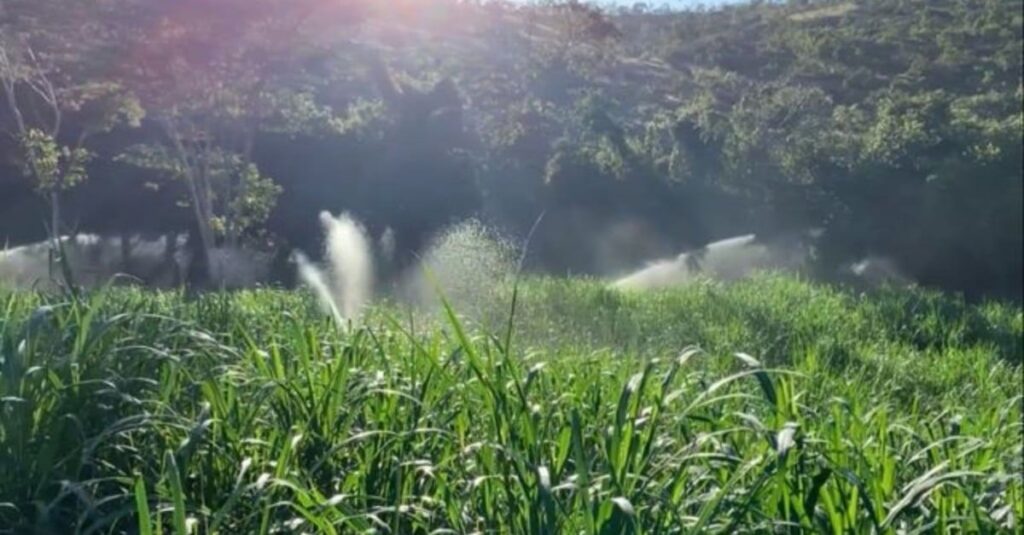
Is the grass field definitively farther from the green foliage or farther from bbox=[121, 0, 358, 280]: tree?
bbox=[121, 0, 358, 280]: tree

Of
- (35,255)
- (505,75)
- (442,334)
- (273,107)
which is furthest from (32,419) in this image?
(505,75)

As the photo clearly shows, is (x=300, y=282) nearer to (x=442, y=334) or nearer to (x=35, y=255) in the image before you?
(x=35, y=255)

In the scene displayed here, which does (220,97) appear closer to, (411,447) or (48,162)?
(48,162)

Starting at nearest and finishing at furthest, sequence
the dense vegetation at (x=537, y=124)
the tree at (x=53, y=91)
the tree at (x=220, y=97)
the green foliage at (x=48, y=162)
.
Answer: the tree at (x=53, y=91), the green foliage at (x=48, y=162), the dense vegetation at (x=537, y=124), the tree at (x=220, y=97)

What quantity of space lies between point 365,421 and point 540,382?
1.72 feet

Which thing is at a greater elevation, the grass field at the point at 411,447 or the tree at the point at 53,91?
the tree at the point at 53,91

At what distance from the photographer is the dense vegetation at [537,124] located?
200 inches

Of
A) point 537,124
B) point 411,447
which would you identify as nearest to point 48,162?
point 411,447

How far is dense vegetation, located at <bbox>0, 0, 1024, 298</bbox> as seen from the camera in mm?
5074

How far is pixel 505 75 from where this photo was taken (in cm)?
1102

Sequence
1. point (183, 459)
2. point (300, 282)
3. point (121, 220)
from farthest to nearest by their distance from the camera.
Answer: point (300, 282), point (121, 220), point (183, 459)

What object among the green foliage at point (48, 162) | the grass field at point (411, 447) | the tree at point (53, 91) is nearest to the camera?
the grass field at point (411, 447)

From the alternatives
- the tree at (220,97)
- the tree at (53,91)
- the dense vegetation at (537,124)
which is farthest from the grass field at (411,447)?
the tree at (220,97)

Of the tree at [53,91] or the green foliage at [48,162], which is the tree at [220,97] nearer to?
the tree at [53,91]
